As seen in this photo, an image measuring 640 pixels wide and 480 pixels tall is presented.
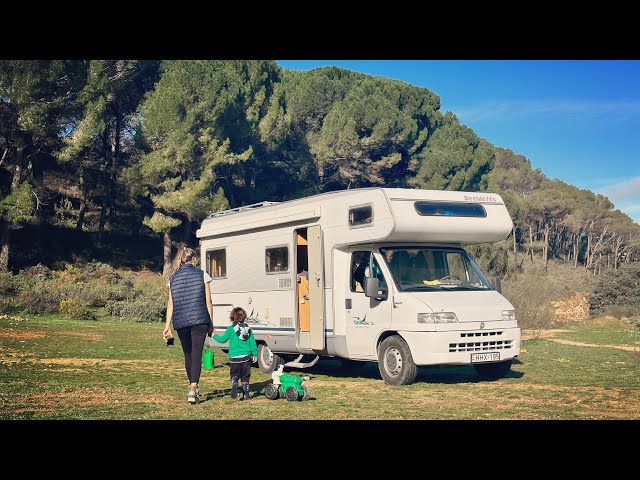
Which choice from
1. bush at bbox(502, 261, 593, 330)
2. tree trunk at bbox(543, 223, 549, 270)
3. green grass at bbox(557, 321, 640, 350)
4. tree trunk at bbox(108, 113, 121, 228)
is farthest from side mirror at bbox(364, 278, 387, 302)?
tree trunk at bbox(543, 223, 549, 270)

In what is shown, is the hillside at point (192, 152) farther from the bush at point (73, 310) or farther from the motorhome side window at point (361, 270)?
the motorhome side window at point (361, 270)

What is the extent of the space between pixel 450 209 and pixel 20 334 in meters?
13.2

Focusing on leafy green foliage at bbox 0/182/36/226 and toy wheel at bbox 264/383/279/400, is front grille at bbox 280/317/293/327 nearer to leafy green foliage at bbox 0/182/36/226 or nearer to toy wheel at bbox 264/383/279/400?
toy wheel at bbox 264/383/279/400

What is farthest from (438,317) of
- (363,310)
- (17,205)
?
(17,205)

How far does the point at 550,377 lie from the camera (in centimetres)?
1297

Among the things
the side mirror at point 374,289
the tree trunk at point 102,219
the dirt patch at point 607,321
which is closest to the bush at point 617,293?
the dirt patch at point 607,321

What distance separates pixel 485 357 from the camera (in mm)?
11680

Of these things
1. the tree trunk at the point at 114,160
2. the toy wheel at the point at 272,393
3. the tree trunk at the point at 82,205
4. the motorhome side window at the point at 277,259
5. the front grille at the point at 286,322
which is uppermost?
the tree trunk at the point at 114,160

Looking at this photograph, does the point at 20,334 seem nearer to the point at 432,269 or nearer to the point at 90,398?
the point at 90,398

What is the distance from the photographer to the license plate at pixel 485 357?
11570 millimetres

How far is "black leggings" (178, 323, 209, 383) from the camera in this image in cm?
996

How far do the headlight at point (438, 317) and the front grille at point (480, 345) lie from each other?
0.28m
